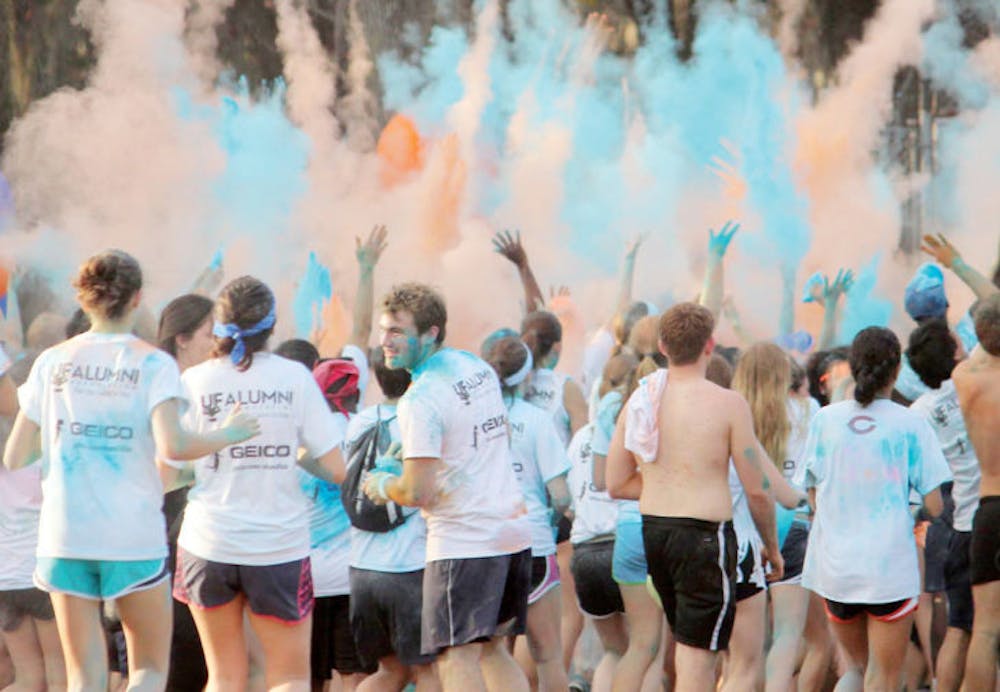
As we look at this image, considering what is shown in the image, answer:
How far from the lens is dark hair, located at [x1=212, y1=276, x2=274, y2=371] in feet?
17.0

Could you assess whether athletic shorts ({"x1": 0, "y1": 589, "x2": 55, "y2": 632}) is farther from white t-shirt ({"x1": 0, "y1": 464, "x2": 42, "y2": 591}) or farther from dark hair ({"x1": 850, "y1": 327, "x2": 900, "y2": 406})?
dark hair ({"x1": 850, "y1": 327, "x2": 900, "y2": 406})

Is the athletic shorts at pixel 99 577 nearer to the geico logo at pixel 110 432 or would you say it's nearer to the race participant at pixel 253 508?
the race participant at pixel 253 508

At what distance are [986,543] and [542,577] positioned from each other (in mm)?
1837

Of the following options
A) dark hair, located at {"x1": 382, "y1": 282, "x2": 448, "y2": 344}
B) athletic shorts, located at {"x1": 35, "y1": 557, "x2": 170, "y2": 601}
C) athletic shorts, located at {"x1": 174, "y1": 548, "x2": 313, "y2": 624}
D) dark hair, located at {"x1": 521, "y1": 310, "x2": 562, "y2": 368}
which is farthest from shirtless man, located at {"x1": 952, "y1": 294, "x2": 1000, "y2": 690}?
athletic shorts, located at {"x1": 35, "y1": 557, "x2": 170, "y2": 601}

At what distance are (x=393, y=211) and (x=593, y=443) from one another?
7977 millimetres

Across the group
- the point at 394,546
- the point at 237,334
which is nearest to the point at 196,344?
the point at 237,334

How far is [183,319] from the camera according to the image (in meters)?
5.99

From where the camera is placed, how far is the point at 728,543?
18.0ft

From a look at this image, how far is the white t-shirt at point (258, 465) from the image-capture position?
16.8ft

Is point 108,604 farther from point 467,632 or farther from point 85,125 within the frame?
point 85,125

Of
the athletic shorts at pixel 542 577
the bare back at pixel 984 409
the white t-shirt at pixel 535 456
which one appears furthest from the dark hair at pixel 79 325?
the bare back at pixel 984 409

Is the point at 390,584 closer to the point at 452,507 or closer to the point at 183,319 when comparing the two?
the point at 452,507

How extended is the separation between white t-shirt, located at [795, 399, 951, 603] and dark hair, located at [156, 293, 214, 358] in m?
2.43

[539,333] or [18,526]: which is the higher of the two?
[539,333]
